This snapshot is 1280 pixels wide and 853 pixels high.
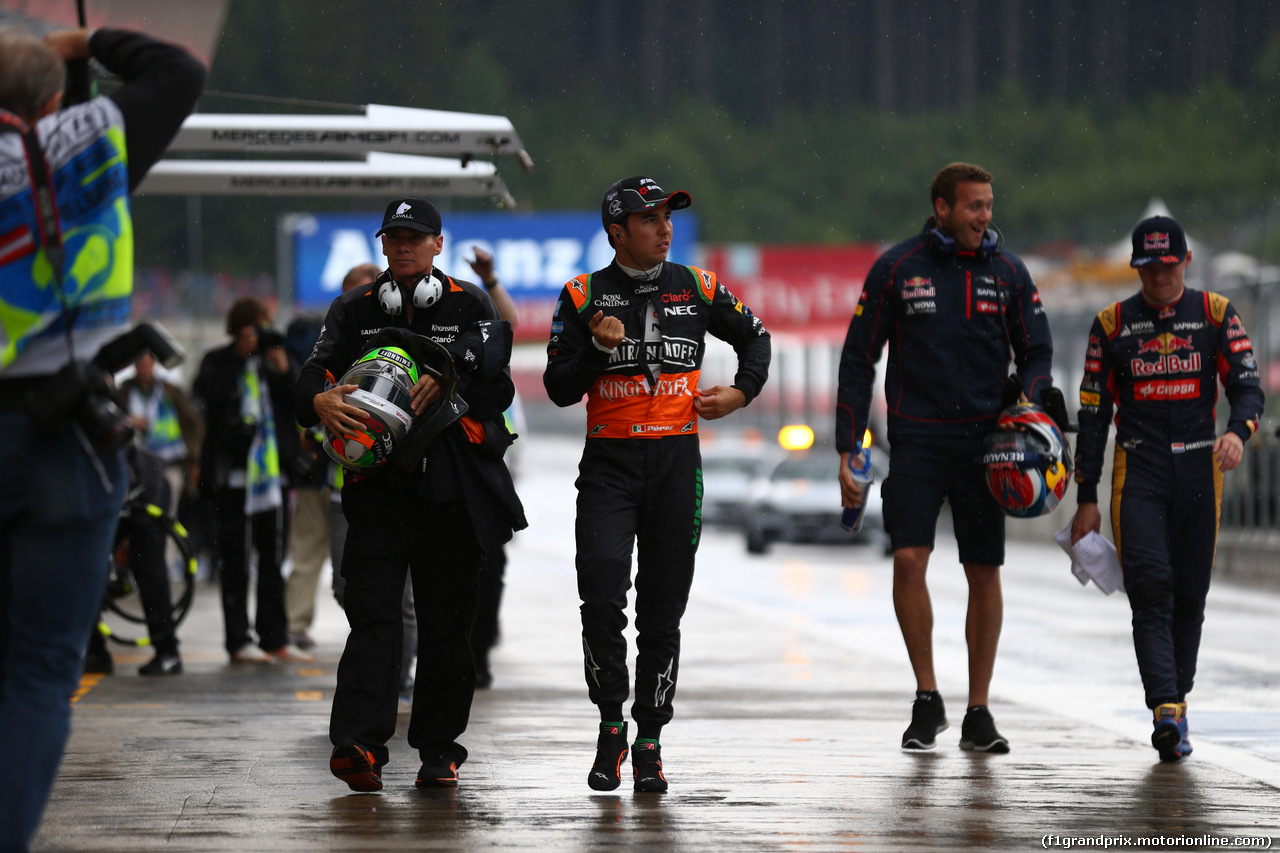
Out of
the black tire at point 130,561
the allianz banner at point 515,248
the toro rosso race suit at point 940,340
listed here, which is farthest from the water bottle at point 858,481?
the allianz banner at point 515,248

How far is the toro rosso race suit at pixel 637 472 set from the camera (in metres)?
6.11

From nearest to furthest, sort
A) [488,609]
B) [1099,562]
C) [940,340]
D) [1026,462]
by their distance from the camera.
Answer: [1026,462] → [940,340] → [1099,562] → [488,609]

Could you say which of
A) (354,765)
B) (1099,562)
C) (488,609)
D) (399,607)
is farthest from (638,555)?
(488,609)

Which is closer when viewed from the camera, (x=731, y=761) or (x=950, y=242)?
(x=731, y=761)

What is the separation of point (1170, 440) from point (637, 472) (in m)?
2.18

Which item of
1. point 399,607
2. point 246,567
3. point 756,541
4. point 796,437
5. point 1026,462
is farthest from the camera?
point 796,437

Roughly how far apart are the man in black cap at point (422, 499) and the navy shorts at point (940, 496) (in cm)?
159

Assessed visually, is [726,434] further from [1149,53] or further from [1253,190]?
[1149,53]

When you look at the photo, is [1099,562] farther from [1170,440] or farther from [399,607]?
[399,607]

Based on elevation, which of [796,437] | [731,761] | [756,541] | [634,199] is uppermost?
[634,199]

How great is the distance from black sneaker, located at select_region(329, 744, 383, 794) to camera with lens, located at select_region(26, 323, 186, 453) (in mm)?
1924

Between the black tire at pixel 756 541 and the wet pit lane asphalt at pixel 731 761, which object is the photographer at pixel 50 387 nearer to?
the wet pit lane asphalt at pixel 731 761

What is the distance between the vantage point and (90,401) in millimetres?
4039

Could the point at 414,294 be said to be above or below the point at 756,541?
above
